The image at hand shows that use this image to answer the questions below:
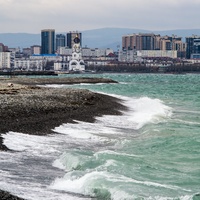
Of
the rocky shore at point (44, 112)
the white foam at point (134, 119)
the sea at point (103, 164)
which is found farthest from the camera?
the white foam at point (134, 119)

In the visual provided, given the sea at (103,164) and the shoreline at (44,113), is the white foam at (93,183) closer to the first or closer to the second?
the sea at (103,164)

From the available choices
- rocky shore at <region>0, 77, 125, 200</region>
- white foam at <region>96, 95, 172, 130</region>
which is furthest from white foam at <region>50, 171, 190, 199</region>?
white foam at <region>96, 95, 172, 130</region>

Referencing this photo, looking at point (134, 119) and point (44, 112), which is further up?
point (44, 112)

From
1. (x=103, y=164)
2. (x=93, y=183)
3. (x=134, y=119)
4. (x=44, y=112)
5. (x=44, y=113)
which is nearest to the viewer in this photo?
(x=93, y=183)

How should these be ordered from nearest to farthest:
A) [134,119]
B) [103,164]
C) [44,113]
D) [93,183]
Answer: [93,183] < [103,164] < [44,113] < [134,119]

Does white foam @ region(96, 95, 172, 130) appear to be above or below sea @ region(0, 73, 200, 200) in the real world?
below

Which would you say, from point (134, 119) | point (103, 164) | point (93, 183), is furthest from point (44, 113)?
point (93, 183)

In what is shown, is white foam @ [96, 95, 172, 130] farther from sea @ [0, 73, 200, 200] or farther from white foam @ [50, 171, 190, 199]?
white foam @ [50, 171, 190, 199]

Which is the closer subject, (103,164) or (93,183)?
(93,183)

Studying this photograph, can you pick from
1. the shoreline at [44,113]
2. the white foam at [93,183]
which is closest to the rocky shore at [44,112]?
the shoreline at [44,113]

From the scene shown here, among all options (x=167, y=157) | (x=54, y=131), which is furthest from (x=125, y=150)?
(x=54, y=131)

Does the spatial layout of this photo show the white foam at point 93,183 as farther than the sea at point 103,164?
Yes

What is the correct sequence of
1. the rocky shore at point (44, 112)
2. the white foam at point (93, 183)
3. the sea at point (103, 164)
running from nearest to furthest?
the sea at point (103, 164), the white foam at point (93, 183), the rocky shore at point (44, 112)

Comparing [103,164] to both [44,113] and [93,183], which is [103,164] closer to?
[93,183]
